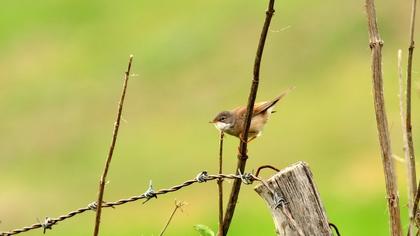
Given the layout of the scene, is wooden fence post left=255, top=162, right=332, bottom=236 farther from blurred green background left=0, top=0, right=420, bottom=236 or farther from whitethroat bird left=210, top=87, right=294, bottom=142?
blurred green background left=0, top=0, right=420, bottom=236

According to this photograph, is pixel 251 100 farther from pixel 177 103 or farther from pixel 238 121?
pixel 177 103

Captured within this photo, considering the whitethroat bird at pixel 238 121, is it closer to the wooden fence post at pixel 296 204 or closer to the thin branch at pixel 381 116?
the thin branch at pixel 381 116

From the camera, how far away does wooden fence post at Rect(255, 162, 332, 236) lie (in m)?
4.34

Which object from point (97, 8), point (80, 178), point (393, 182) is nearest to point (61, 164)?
point (80, 178)

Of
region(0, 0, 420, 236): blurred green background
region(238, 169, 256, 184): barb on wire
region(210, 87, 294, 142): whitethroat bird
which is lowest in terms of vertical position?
region(238, 169, 256, 184): barb on wire

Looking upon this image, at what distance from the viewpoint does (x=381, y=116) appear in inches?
184

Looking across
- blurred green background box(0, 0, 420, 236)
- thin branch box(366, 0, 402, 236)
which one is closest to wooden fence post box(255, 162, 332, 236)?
thin branch box(366, 0, 402, 236)

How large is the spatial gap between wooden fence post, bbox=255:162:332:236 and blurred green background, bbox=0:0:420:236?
10.8m

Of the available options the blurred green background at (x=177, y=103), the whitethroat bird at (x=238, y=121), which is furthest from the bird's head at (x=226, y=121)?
the blurred green background at (x=177, y=103)

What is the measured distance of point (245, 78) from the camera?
2897 centimetres

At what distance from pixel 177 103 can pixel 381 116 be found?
80.5 ft

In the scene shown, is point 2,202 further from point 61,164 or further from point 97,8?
point 97,8

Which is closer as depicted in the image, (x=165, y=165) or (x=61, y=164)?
(x=165, y=165)

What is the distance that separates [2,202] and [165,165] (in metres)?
3.20
